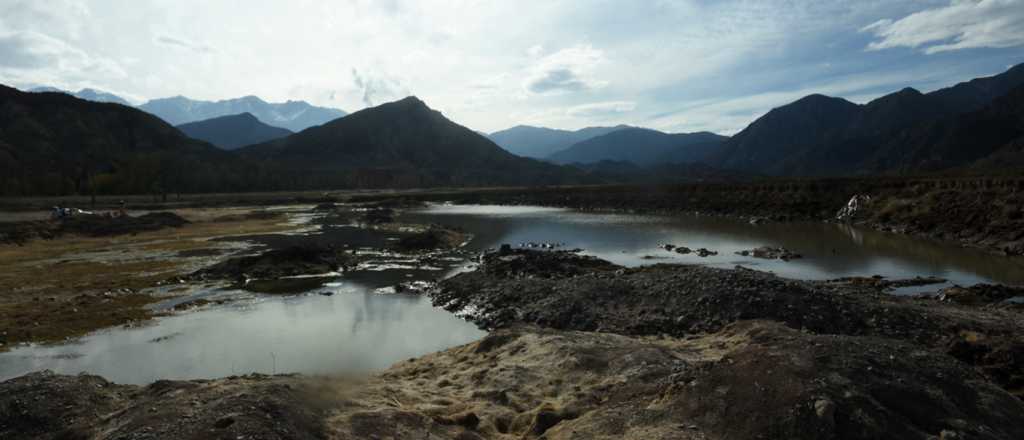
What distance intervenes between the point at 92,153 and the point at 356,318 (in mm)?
173494

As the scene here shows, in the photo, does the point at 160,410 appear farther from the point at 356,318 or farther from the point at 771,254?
the point at 771,254

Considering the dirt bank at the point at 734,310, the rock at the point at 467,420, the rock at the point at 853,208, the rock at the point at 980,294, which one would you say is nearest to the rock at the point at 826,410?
the rock at the point at 467,420

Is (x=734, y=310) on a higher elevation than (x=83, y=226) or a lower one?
lower

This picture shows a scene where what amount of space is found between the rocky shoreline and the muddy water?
14.5 feet

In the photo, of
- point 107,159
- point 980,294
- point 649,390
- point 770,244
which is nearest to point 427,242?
point 770,244

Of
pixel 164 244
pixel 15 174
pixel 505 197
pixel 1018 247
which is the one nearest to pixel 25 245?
pixel 164 244

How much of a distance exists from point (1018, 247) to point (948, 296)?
1724cm

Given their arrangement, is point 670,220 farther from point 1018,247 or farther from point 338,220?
point 338,220

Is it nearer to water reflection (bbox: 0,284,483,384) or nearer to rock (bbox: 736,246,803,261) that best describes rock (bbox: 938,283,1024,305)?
rock (bbox: 736,246,803,261)

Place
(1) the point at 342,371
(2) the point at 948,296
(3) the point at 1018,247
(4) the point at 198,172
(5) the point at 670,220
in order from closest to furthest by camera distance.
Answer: (1) the point at 342,371, (2) the point at 948,296, (3) the point at 1018,247, (5) the point at 670,220, (4) the point at 198,172

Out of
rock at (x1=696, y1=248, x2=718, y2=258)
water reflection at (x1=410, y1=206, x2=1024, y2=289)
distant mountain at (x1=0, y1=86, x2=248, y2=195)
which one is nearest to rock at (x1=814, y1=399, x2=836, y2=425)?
water reflection at (x1=410, y1=206, x2=1024, y2=289)

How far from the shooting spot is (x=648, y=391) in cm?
1155

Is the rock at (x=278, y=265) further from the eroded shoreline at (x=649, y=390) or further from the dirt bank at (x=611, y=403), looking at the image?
the dirt bank at (x=611, y=403)

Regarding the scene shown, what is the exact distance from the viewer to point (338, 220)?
7894 centimetres
